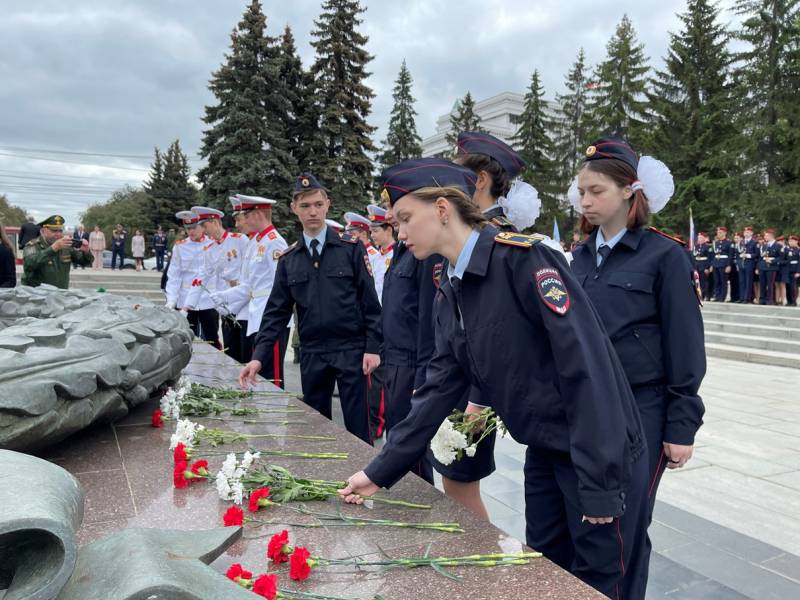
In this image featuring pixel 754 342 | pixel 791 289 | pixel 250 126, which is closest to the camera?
pixel 754 342

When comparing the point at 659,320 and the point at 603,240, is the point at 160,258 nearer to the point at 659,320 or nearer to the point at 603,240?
the point at 603,240

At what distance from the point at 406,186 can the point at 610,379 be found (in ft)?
2.87

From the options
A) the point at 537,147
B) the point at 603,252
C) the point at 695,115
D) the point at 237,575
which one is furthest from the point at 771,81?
the point at 237,575

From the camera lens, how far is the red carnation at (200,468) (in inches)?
92.3

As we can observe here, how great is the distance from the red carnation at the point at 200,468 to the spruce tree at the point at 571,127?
39.5 m

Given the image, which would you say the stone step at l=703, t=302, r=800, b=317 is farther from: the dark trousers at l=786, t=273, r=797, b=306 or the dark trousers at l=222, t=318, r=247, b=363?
the dark trousers at l=222, t=318, r=247, b=363

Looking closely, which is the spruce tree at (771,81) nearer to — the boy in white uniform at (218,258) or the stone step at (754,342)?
the stone step at (754,342)

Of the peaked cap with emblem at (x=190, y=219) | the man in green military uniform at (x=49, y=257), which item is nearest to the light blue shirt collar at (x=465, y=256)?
the man in green military uniform at (x=49, y=257)

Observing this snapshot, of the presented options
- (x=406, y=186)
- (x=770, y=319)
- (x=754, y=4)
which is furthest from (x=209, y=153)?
(x=406, y=186)

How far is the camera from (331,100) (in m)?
28.6

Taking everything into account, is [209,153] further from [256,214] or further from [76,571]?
[76,571]

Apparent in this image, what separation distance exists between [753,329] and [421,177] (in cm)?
1349

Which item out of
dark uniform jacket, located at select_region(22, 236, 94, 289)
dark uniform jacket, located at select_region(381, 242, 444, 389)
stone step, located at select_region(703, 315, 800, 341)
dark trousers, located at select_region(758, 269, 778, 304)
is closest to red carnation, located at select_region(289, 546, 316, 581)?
dark uniform jacket, located at select_region(381, 242, 444, 389)

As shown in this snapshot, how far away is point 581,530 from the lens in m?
1.86
